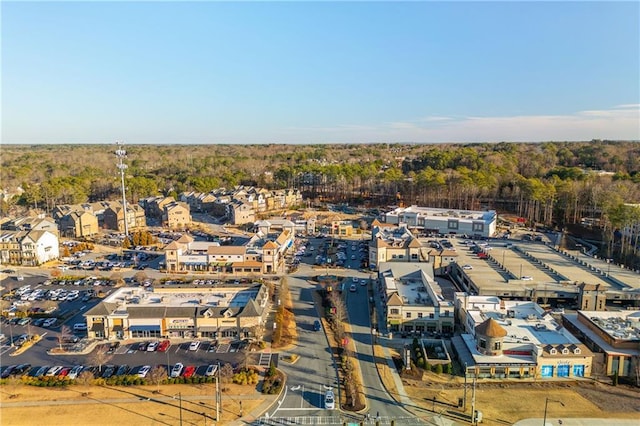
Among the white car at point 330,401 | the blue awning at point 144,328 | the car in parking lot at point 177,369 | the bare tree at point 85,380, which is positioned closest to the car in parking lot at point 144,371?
the car in parking lot at point 177,369

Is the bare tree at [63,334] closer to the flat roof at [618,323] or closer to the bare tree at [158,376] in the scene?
the bare tree at [158,376]

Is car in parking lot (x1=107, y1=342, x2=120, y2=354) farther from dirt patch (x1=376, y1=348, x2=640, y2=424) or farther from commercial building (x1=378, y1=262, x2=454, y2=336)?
commercial building (x1=378, y1=262, x2=454, y2=336)

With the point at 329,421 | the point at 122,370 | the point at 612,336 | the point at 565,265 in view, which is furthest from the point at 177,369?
the point at 565,265

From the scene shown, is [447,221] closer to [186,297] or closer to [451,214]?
[451,214]

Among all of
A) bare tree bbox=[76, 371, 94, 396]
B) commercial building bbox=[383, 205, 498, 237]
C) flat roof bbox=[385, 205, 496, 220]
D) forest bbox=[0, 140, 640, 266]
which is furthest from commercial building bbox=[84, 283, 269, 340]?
forest bbox=[0, 140, 640, 266]

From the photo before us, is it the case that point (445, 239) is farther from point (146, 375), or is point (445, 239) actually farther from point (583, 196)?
point (146, 375)
